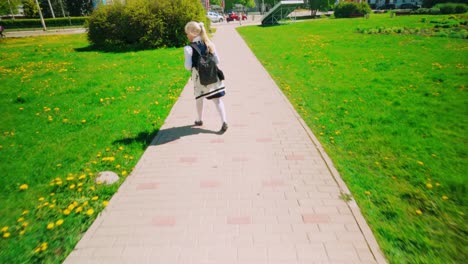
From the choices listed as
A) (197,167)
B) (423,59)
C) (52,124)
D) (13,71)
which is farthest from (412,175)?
(13,71)

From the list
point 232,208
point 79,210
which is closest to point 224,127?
point 232,208

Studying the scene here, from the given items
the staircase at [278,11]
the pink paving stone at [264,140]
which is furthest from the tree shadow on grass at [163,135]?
the staircase at [278,11]

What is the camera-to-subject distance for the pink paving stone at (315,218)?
10.5ft

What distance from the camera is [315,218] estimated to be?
3234 mm

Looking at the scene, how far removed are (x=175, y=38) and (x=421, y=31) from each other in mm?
17919

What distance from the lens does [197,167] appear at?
14.4 ft

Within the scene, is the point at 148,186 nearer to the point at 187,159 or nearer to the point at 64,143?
the point at 187,159

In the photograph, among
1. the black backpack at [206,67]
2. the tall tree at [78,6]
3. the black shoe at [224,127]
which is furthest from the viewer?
the tall tree at [78,6]

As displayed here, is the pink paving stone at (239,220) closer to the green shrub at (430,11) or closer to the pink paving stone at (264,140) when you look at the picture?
the pink paving stone at (264,140)

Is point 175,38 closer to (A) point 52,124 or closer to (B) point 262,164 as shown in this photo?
(A) point 52,124

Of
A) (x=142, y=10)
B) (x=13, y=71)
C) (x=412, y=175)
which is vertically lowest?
(x=412, y=175)

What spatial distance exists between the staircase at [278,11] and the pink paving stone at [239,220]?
37041 mm

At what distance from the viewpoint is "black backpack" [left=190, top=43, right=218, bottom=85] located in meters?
A: 4.95

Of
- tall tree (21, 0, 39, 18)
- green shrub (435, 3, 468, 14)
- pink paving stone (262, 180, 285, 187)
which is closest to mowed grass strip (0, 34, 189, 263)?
pink paving stone (262, 180, 285, 187)
